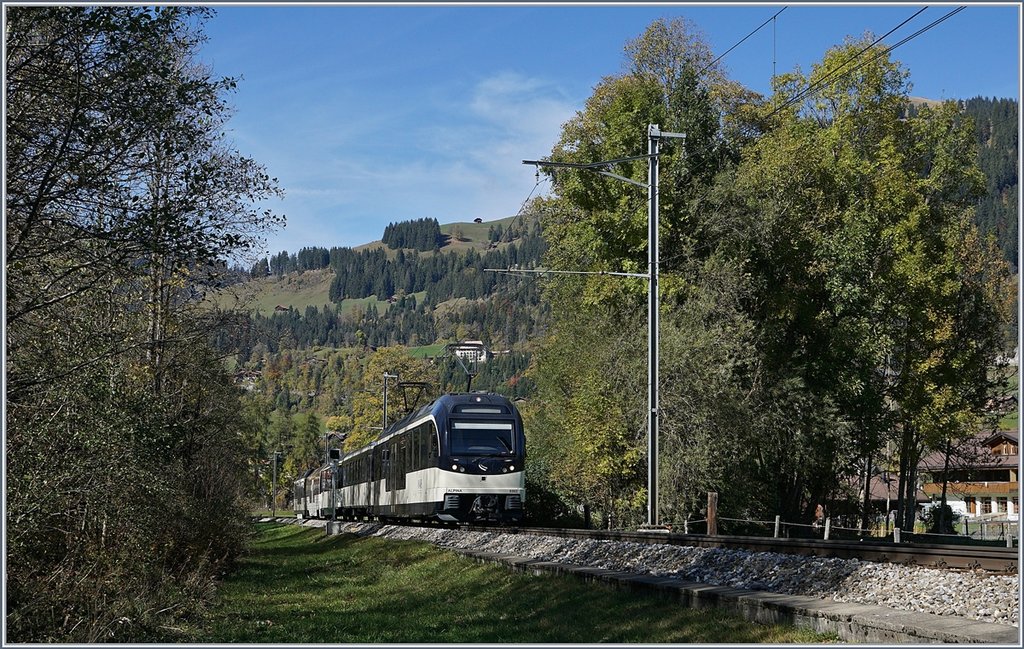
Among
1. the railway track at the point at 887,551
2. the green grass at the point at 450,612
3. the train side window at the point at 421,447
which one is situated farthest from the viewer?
the train side window at the point at 421,447

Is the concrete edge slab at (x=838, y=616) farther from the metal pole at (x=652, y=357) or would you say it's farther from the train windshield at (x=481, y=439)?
the train windshield at (x=481, y=439)

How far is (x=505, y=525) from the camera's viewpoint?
31.4 metres

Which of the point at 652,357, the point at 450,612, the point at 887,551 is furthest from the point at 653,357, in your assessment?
the point at 887,551

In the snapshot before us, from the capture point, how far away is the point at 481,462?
28469 mm

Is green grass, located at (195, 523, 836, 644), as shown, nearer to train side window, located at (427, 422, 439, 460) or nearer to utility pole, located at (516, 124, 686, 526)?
utility pole, located at (516, 124, 686, 526)

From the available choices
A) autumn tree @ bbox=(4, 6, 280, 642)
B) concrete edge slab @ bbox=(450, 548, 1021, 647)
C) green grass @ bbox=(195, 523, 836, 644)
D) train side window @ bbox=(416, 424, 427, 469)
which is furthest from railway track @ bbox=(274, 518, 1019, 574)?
train side window @ bbox=(416, 424, 427, 469)

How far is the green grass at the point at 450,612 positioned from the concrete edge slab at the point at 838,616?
0.14m

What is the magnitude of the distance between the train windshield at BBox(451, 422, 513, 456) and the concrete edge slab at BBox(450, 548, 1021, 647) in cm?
1501

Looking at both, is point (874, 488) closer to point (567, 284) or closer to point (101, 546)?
point (567, 284)

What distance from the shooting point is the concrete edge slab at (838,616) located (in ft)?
26.8

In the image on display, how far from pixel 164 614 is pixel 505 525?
1717cm

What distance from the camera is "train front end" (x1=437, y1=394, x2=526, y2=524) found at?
2841 centimetres

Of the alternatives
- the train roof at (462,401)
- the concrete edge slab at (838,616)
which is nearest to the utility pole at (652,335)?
the train roof at (462,401)

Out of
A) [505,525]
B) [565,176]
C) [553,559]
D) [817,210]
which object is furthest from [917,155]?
[553,559]
